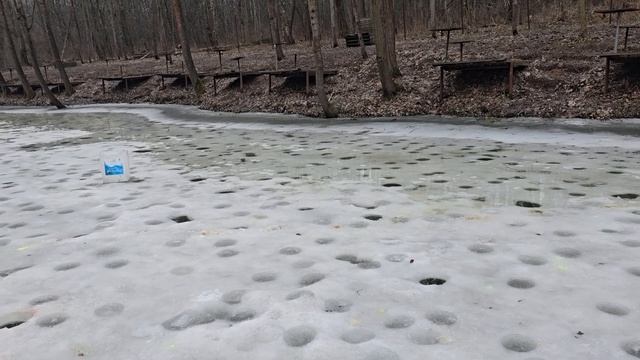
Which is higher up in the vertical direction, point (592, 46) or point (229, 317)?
point (592, 46)

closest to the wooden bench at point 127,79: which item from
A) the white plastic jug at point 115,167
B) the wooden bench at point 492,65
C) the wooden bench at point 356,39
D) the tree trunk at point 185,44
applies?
the tree trunk at point 185,44

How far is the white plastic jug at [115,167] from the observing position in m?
6.63

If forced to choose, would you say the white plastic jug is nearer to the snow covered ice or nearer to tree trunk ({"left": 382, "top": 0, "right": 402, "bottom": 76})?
the snow covered ice

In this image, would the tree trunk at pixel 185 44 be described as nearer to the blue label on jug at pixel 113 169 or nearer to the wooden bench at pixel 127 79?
the wooden bench at pixel 127 79

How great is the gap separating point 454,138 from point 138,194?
5.62 meters

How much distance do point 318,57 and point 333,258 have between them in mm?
9406

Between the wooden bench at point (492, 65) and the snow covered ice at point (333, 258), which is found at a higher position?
the wooden bench at point (492, 65)

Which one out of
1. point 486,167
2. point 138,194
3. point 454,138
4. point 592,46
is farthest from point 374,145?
point 592,46

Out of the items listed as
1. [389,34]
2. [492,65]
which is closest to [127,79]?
[389,34]

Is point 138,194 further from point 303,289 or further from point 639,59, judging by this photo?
point 639,59

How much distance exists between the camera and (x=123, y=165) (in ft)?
22.1

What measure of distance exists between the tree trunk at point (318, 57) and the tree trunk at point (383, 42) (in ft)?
4.86

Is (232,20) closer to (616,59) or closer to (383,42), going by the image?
(383,42)

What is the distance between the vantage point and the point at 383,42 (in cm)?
1286
